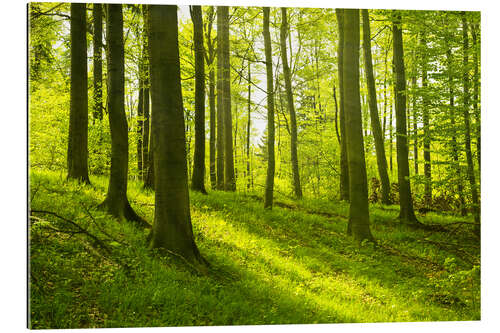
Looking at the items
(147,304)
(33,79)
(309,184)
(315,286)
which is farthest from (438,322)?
(309,184)

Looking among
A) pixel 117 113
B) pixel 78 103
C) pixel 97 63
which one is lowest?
pixel 117 113

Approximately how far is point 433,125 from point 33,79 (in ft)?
21.0

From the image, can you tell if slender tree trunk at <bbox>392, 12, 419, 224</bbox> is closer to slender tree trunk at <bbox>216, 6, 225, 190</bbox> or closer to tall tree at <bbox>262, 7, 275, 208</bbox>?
tall tree at <bbox>262, 7, 275, 208</bbox>

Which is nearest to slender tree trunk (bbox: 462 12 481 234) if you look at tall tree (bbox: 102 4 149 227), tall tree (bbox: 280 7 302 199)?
tall tree (bbox: 280 7 302 199)

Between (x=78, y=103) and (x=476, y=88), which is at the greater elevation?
(x=476, y=88)

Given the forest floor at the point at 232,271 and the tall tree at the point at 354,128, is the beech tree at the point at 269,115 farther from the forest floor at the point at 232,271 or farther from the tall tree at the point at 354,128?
the tall tree at the point at 354,128

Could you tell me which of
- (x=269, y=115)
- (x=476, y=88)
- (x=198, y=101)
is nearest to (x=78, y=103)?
(x=198, y=101)

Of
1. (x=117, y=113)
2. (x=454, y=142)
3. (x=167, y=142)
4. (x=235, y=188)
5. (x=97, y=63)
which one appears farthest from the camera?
(x=235, y=188)

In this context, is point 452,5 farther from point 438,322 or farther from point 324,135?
point 324,135

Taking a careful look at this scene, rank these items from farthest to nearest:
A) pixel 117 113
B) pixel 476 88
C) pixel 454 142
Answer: pixel 454 142, pixel 476 88, pixel 117 113

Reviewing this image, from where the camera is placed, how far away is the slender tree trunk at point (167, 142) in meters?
4.13

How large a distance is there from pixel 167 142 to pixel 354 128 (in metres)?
3.68

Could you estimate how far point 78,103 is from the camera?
20.1 ft

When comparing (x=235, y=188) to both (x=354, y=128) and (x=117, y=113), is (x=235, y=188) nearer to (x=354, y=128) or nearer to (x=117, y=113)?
(x=354, y=128)
